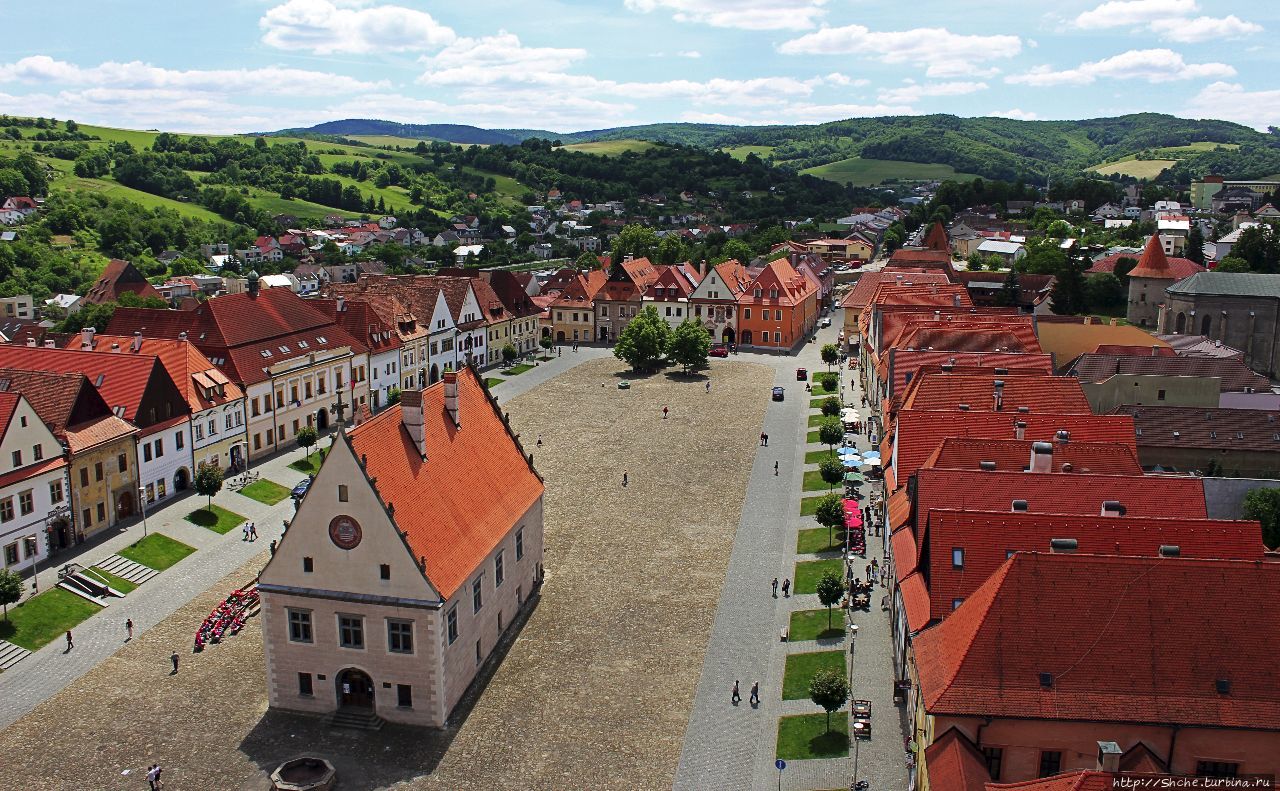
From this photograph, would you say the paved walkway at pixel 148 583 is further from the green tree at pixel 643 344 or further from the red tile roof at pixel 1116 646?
the green tree at pixel 643 344

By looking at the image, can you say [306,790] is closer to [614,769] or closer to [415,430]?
[614,769]

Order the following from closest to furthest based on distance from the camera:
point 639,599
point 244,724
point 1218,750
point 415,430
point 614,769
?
point 1218,750
point 614,769
point 244,724
point 415,430
point 639,599

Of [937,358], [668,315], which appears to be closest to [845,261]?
[668,315]

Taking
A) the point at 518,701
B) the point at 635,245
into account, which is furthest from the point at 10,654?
the point at 635,245

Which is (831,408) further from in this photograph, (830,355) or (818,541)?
(830,355)

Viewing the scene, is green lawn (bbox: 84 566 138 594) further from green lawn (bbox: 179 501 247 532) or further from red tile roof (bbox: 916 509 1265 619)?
red tile roof (bbox: 916 509 1265 619)

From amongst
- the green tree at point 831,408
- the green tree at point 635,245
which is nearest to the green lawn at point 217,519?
the green tree at point 831,408

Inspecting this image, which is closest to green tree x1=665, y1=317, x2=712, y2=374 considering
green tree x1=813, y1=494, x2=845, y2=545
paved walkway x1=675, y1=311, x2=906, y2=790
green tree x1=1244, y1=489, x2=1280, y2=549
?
paved walkway x1=675, y1=311, x2=906, y2=790
